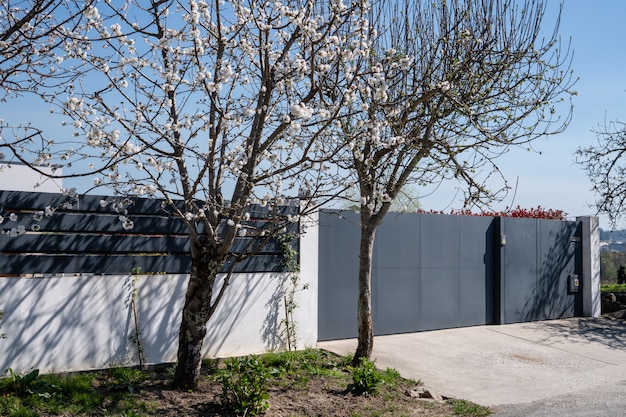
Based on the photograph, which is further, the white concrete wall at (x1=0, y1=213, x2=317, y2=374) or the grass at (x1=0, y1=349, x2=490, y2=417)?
the white concrete wall at (x1=0, y1=213, x2=317, y2=374)

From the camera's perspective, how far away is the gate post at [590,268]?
1296 centimetres

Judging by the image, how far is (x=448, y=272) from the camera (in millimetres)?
10719

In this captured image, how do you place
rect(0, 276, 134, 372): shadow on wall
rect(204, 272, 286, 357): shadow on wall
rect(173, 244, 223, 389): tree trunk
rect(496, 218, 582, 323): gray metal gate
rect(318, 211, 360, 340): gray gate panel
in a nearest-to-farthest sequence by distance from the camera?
rect(173, 244, 223, 389): tree trunk
rect(0, 276, 134, 372): shadow on wall
rect(204, 272, 286, 357): shadow on wall
rect(318, 211, 360, 340): gray gate panel
rect(496, 218, 582, 323): gray metal gate

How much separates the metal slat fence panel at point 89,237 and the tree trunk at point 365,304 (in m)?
1.33

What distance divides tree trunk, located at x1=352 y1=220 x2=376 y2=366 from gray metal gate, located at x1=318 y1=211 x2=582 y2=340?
1004 millimetres

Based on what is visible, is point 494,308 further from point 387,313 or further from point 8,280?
point 8,280

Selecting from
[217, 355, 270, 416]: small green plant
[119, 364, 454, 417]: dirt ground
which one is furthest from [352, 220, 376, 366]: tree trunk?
[217, 355, 270, 416]: small green plant

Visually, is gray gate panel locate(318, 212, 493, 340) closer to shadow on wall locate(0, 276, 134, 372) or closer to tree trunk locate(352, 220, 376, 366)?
tree trunk locate(352, 220, 376, 366)

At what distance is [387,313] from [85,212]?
509 cm

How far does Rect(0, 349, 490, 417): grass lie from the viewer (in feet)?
17.7

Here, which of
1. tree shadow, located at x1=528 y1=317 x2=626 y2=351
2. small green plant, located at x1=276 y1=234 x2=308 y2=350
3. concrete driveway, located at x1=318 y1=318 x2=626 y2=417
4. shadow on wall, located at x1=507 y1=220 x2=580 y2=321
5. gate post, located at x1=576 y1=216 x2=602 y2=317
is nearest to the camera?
concrete driveway, located at x1=318 y1=318 x2=626 y2=417

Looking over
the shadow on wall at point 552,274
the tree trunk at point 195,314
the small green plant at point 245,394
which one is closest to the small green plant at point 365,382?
the small green plant at point 245,394

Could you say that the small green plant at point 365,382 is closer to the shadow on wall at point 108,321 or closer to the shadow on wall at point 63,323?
the shadow on wall at point 108,321

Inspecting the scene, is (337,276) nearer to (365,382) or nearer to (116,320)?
(365,382)
